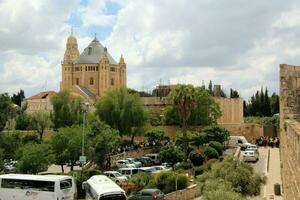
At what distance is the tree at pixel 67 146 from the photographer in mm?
40094

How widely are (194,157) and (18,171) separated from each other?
14.3 m

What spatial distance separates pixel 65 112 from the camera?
215ft

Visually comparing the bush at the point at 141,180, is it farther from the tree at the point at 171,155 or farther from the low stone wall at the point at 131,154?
the low stone wall at the point at 131,154

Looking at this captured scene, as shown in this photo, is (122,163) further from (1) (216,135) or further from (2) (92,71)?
(2) (92,71)

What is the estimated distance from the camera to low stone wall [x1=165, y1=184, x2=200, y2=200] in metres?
29.2

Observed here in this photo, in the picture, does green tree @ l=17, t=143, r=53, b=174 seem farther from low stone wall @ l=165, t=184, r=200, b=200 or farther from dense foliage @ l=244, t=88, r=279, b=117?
dense foliage @ l=244, t=88, r=279, b=117

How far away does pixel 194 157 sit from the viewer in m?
42.5

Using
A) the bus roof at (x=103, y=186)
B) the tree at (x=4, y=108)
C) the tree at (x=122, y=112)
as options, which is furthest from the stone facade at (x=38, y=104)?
the bus roof at (x=103, y=186)

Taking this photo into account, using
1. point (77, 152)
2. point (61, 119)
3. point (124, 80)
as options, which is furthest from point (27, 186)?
point (124, 80)

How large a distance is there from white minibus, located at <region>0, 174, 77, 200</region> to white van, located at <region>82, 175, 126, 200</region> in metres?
1.45

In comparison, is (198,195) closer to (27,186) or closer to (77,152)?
(27,186)

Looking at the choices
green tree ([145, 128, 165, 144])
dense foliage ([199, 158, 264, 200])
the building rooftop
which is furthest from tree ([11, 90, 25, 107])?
dense foliage ([199, 158, 264, 200])

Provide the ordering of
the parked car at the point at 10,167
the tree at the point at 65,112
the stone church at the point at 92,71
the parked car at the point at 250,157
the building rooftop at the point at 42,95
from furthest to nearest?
1. the stone church at the point at 92,71
2. the building rooftop at the point at 42,95
3. the tree at the point at 65,112
4. the parked car at the point at 250,157
5. the parked car at the point at 10,167

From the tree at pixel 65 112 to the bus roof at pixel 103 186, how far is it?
115ft
